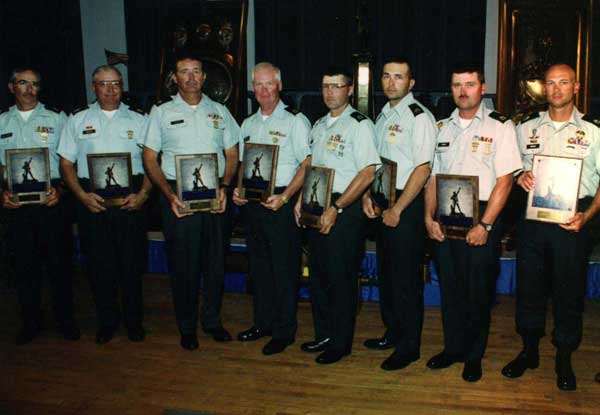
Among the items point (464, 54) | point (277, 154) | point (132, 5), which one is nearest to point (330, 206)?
point (277, 154)

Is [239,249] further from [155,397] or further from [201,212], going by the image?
[155,397]

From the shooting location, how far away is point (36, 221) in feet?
Result: 10.6

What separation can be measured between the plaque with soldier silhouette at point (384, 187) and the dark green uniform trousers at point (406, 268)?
53 millimetres

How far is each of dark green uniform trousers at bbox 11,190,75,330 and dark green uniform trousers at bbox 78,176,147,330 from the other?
0.13 meters

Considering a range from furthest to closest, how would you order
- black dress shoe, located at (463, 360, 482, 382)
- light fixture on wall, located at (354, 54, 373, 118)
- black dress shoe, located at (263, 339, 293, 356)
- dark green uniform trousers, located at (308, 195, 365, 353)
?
light fixture on wall, located at (354, 54, 373, 118), black dress shoe, located at (263, 339, 293, 356), dark green uniform trousers, located at (308, 195, 365, 353), black dress shoe, located at (463, 360, 482, 382)

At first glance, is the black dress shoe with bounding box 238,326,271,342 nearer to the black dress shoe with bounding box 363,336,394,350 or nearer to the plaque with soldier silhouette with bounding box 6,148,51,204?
the black dress shoe with bounding box 363,336,394,350

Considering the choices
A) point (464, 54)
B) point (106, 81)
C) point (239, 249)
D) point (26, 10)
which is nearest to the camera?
point (106, 81)

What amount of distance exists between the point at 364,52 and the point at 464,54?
6.20ft

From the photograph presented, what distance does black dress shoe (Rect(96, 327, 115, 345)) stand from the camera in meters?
3.25

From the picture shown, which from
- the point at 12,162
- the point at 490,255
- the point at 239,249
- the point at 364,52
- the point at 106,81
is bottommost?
the point at 239,249

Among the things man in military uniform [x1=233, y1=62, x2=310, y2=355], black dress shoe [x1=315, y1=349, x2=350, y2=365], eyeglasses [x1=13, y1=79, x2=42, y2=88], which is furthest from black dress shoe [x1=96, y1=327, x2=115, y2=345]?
eyeglasses [x1=13, y1=79, x2=42, y2=88]

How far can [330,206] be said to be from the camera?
9.25 ft

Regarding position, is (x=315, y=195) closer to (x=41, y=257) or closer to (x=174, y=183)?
(x=174, y=183)

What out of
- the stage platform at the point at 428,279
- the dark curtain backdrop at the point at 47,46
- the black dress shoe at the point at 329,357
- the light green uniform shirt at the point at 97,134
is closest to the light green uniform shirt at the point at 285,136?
the light green uniform shirt at the point at 97,134
